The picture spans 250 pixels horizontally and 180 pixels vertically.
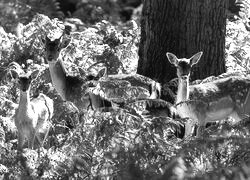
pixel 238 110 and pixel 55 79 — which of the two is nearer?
pixel 238 110

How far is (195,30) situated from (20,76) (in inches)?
100

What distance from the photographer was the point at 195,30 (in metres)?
9.99

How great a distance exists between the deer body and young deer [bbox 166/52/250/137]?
1.74m

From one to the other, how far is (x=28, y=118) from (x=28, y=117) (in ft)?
0.04

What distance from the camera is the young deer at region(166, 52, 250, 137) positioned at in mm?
9352

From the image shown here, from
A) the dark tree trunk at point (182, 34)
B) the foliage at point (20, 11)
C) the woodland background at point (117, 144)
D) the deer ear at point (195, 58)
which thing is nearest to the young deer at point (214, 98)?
the deer ear at point (195, 58)

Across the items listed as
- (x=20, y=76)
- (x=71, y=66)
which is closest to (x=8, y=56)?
(x=71, y=66)

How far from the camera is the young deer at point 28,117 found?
898 centimetres

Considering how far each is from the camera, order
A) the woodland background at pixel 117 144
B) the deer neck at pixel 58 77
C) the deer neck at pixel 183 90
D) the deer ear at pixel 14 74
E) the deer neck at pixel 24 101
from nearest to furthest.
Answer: the woodland background at pixel 117 144, the deer neck at pixel 24 101, the deer neck at pixel 183 90, the deer ear at pixel 14 74, the deer neck at pixel 58 77

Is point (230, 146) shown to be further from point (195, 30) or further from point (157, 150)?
point (195, 30)

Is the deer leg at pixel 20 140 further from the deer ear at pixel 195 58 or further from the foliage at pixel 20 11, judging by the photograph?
the foliage at pixel 20 11

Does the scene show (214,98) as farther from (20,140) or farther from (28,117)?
(20,140)

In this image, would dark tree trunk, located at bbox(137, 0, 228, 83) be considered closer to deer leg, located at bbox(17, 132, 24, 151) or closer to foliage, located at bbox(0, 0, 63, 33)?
deer leg, located at bbox(17, 132, 24, 151)

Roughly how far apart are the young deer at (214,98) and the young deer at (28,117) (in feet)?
5.70
